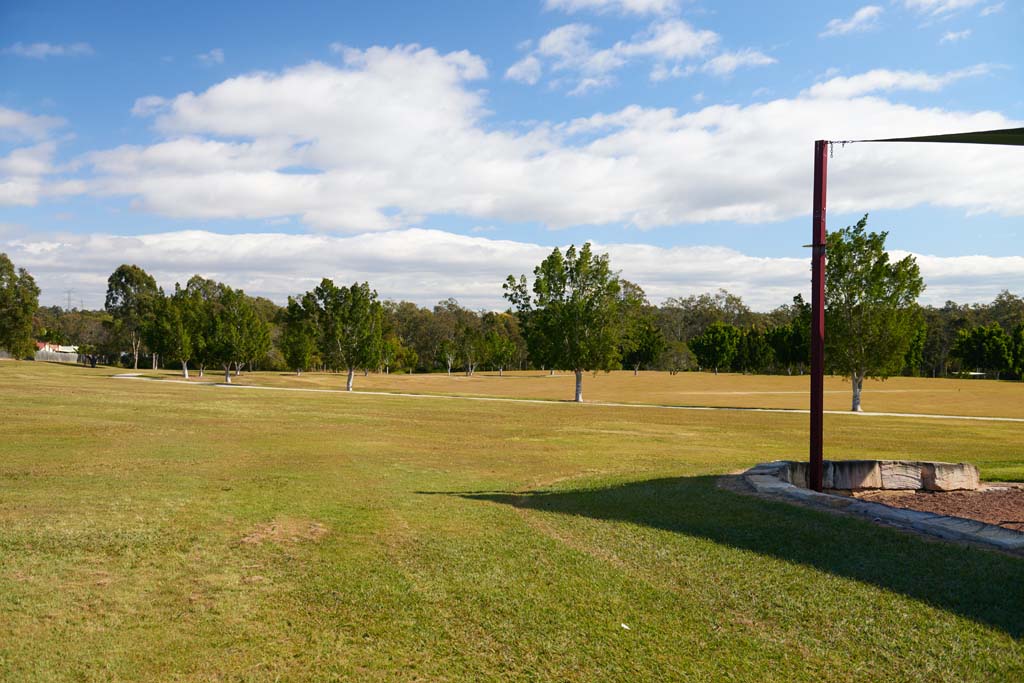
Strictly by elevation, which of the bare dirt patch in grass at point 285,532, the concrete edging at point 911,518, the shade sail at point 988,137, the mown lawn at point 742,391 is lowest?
the mown lawn at point 742,391

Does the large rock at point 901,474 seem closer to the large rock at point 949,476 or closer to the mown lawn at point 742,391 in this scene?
the large rock at point 949,476

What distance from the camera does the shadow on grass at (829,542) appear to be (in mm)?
5812

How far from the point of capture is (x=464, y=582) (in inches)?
260

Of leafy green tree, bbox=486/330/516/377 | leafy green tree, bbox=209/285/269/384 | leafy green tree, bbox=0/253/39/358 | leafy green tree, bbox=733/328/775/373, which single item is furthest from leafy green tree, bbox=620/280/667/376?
leafy green tree, bbox=0/253/39/358

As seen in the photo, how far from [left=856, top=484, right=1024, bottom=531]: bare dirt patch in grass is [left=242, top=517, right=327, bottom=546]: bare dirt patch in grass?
821cm

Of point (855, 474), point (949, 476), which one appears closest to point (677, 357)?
point (949, 476)

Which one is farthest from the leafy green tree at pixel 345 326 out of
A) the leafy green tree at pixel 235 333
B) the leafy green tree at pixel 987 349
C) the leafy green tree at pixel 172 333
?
the leafy green tree at pixel 987 349

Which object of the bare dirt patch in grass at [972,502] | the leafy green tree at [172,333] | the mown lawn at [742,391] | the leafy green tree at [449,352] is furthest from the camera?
the leafy green tree at [449,352]

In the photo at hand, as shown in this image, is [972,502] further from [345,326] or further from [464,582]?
[345,326]

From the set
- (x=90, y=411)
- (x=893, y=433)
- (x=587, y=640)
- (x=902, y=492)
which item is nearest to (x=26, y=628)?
(x=587, y=640)

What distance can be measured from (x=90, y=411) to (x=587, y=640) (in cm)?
2668

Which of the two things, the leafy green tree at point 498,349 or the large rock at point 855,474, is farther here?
the leafy green tree at point 498,349

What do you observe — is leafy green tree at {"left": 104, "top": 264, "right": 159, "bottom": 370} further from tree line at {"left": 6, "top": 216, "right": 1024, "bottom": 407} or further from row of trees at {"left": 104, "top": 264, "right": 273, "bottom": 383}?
row of trees at {"left": 104, "top": 264, "right": 273, "bottom": 383}

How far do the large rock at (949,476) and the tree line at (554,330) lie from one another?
1403 inches
